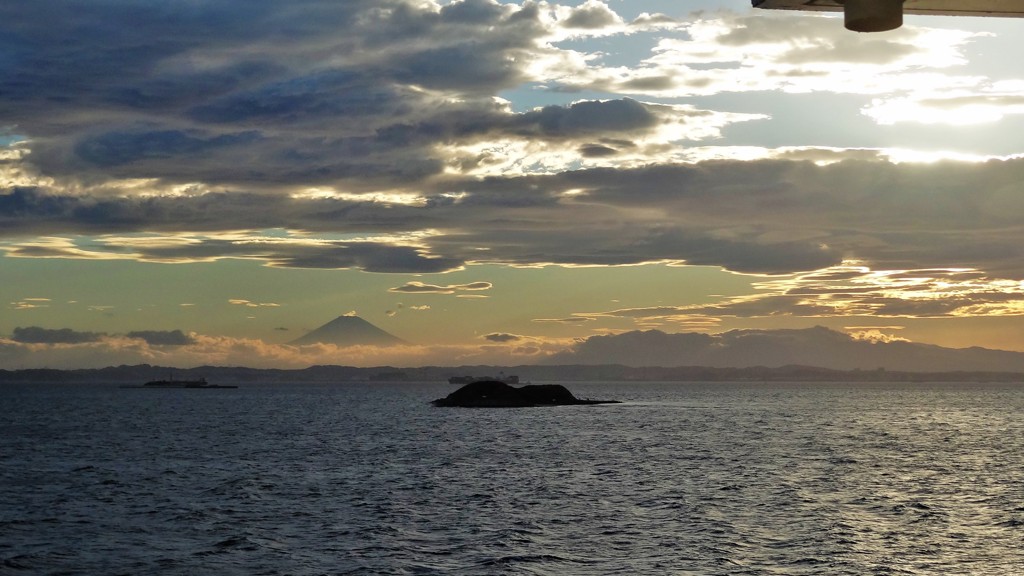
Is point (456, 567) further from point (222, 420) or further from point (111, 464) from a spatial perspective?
point (222, 420)

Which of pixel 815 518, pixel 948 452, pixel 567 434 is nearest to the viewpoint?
pixel 815 518

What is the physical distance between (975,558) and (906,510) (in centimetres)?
1303

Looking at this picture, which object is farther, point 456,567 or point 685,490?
point 685,490

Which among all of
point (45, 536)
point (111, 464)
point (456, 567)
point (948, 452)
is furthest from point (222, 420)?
point (456, 567)

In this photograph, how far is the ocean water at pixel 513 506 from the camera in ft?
118

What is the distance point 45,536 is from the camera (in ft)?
137

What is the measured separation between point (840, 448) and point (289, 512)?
5879cm

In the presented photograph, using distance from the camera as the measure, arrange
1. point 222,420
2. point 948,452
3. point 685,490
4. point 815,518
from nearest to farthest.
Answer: point 815,518
point 685,490
point 948,452
point 222,420

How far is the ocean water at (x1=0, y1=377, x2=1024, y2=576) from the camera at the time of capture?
118 ft

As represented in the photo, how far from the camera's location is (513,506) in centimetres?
4975

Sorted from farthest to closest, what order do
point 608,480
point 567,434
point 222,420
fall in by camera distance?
point 222,420, point 567,434, point 608,480

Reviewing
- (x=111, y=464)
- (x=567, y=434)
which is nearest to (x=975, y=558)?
(x=111, y=464)

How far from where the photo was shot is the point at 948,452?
8981cm

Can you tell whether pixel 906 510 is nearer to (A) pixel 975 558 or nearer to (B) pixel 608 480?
(A) pixel 975 558
